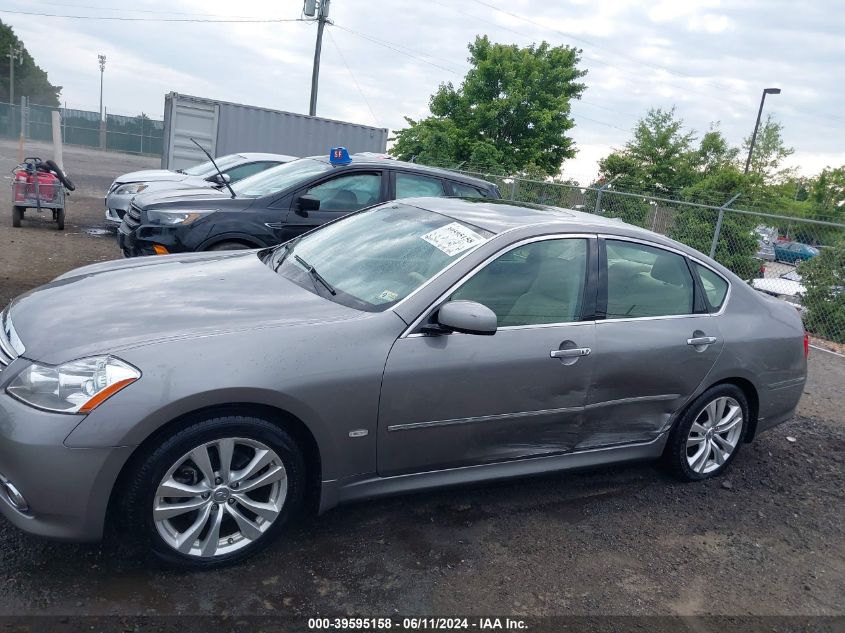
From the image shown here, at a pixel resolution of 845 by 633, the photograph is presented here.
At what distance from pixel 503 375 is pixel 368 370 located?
71 centimetres

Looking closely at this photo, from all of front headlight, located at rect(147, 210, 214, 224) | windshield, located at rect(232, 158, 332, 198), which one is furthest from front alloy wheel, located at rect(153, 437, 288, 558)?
windshield, located at rect(232, 158, 332, 198)

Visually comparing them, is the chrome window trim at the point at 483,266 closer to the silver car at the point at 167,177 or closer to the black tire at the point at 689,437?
the black tire at the point at 689,437

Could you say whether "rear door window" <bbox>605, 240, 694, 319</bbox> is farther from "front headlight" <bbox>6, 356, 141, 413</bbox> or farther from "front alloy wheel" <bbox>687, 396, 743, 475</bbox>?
"front headlight" <bbox>6, 356, 141, 413</bbox>

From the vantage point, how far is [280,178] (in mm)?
7531

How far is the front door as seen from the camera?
3293 millimetres

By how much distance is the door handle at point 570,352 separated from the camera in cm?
365

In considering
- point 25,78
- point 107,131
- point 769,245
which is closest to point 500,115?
point 769,245

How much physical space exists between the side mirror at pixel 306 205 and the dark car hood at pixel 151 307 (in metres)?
2.84

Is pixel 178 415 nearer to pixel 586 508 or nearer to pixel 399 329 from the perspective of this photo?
pixel 399 329

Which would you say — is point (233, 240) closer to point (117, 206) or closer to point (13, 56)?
point (117, 206)

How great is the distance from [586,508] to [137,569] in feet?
7.75

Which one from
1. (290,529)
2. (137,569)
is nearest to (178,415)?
(137,569)

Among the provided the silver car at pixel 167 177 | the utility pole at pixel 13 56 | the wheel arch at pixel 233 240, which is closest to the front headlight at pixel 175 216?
the wheel arch at pixel 233 240

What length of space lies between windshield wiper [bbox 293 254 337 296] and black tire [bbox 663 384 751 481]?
224 centimetres
